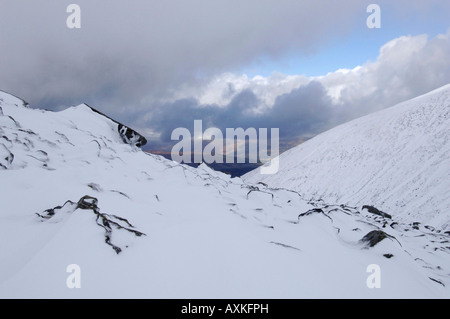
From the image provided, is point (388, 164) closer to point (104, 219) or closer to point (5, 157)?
point (104, 219)

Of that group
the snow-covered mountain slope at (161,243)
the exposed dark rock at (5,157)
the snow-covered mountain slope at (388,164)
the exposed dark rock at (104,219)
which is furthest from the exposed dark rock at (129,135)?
the snow-covered mountain slope at (388,164)

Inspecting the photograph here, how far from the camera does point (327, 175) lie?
47781 mm

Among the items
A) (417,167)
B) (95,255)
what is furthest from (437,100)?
(95,255)

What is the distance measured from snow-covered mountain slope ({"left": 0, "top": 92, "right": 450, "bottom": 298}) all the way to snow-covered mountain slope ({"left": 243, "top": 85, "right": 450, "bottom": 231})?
28874 mm

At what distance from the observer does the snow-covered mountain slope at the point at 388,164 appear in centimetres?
2994

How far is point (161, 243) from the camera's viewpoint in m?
3.38

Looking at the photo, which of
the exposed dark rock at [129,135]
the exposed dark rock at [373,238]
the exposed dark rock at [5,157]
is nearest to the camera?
the exposed dark rock at [373,238]

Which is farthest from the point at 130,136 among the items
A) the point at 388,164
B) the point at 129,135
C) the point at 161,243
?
the point at 388,164

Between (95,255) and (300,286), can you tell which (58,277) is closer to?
(95,255)

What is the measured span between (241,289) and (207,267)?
1.75ft

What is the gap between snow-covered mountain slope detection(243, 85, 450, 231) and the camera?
29.9 metres

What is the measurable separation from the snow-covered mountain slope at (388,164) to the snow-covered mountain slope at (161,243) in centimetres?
2887

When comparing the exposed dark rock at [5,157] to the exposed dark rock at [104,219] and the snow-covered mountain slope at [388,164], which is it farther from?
the snow-covered mountain slope at [388,164]

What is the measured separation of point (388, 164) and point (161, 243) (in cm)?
4904
